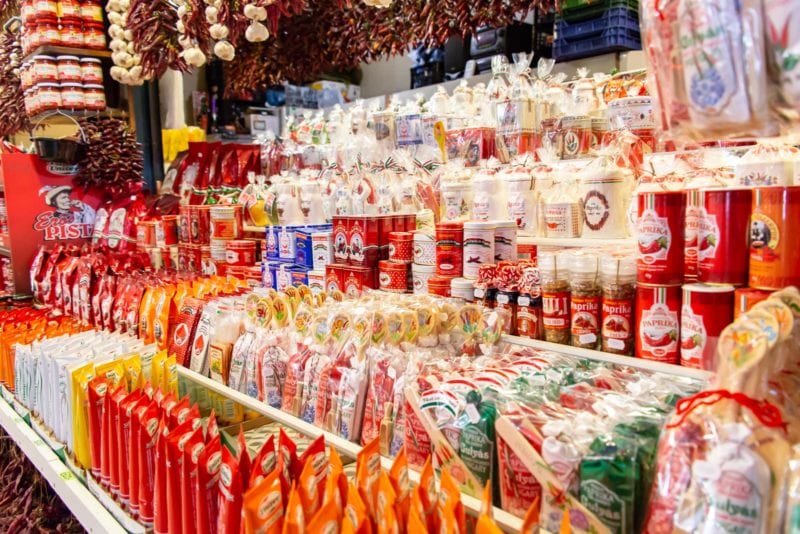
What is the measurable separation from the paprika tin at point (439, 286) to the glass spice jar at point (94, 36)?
10.1ft

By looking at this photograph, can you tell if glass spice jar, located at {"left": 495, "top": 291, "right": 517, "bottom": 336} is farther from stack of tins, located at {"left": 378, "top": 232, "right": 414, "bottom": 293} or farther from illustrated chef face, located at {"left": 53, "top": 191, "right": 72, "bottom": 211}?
illustrated chef face, located at {"left": 53, "top": 191, "right": 72, "bottom": 211}

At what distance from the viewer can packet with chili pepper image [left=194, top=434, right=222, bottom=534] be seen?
1.38m

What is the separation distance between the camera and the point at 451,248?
6.32 ft

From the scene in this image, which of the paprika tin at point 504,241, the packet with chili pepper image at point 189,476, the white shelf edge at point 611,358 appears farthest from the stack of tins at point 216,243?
the white shelf edge at point 611,358

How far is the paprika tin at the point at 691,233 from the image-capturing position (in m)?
1.34

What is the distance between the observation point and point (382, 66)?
24.1ft

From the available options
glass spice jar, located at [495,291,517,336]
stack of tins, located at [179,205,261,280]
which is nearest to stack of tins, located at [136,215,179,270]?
stack of tins, located at [179,205,261,280]

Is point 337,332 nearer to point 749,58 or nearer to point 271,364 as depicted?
point 271,364

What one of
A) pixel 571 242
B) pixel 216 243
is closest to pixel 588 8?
pixel 571 242

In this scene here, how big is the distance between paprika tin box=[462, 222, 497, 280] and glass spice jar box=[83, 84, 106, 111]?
2.99 m

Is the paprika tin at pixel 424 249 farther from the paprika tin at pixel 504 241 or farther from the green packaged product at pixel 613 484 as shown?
the green packaged product at pixel 613 484

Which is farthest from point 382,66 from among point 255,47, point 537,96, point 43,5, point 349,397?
point 349,397

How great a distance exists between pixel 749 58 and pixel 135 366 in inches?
72.9

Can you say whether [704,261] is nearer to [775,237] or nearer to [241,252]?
[775,237]
